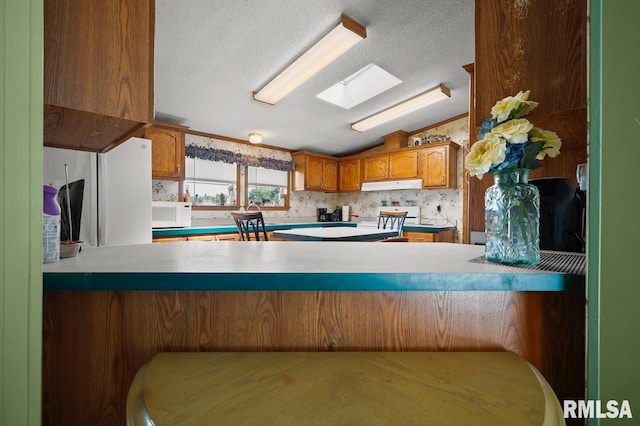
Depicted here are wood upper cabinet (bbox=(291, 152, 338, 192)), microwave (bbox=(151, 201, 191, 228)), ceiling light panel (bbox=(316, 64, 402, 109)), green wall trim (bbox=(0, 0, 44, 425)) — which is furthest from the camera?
wood upper cabinet (bbox=(291, 152, 338, 192))

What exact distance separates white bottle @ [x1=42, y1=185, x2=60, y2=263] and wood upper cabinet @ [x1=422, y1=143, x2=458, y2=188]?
4693 mm

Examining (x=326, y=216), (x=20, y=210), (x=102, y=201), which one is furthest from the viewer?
(x=326, y=216)

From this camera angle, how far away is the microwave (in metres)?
3.43

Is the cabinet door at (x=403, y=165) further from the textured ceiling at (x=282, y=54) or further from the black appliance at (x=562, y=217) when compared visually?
the black appliance at (x=562, y=217)

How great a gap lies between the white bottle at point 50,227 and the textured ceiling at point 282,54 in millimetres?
1989

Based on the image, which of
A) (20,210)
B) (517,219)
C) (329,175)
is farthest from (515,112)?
(329,175)

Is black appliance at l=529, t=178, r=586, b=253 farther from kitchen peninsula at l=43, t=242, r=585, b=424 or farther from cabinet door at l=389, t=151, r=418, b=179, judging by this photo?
cabinet door at l=389, t=151, r=418, b=179

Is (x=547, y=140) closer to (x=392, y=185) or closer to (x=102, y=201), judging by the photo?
(x=102, y=201)

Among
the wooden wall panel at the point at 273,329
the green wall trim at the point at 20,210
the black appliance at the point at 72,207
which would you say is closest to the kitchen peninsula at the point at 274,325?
the wooden wall panel at the point at 273,329

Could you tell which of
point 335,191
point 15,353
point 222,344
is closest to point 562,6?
point 222,344

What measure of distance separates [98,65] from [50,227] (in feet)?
1.82

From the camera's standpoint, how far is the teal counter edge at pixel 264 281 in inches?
26.9

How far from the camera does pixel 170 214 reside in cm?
356

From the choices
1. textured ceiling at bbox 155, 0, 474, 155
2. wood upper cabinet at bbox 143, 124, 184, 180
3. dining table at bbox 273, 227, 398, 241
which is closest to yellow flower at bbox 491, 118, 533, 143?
dining table at bbox 273, 227, 398, 241
